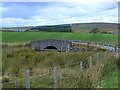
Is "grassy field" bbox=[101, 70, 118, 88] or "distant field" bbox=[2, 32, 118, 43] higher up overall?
"grassy field" bbox=[101, 70, 118, 88]

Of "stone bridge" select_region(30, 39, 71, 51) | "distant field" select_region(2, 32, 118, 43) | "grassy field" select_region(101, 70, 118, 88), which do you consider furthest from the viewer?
"distant field" select_region(2, 32, 118, 43)

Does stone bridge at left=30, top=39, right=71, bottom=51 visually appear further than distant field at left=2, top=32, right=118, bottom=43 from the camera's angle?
No

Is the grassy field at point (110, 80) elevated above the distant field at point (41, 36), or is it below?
above

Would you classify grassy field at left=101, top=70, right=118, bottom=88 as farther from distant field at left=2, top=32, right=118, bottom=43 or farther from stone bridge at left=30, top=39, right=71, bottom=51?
distant field at left=2, top=32, right=118, bottom=43

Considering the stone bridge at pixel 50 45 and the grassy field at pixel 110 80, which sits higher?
the grassy field at pixel 110 80

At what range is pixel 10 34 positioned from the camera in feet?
302

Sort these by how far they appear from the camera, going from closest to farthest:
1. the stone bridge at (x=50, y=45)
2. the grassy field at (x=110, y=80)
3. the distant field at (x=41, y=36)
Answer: the grassy field at (x=110, y=80) → the stone bridge at (x=50, y=45) → the distant field at (x=41, y=36)

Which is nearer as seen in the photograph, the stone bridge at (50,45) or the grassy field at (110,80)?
the grassy field at (110,80)

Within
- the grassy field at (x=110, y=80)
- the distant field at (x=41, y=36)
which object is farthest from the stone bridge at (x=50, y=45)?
the grassy field at (x=110, y=80)

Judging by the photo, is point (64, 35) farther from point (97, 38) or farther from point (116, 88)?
point (116, 88)

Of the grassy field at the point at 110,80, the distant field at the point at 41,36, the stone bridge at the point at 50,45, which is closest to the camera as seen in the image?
the grassy field at the point at 110,80

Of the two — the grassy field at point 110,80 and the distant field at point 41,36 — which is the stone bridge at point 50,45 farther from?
the grassy field at point 110,80

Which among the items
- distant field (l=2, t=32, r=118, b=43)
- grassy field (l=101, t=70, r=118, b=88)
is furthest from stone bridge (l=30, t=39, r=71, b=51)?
grassy field (l=101, t=70, r=118, b=88)

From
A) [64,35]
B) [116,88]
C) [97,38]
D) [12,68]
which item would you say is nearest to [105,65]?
[116,88]
